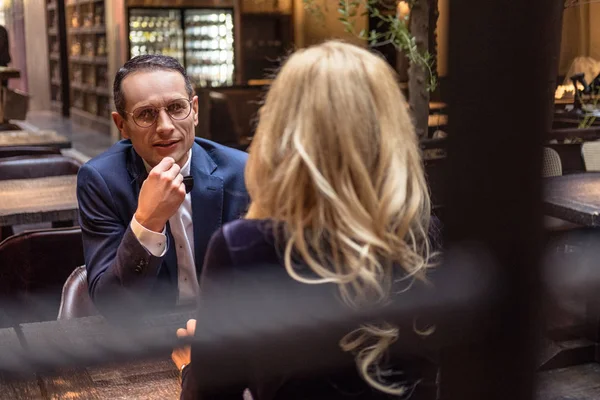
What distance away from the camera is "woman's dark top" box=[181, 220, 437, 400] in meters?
0.37

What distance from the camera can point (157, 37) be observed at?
9.20 metres

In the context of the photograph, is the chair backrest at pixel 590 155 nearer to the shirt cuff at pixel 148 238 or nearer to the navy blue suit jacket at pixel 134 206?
the navy blue suit jacket at pixel 134 206

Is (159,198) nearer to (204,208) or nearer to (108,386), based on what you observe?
(204,208)

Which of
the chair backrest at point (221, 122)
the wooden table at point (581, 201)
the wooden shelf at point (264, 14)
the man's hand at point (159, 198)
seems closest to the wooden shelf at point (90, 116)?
the wooden shelf at point (264, 14)

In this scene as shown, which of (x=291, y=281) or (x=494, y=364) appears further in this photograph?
(x=291, y=281)

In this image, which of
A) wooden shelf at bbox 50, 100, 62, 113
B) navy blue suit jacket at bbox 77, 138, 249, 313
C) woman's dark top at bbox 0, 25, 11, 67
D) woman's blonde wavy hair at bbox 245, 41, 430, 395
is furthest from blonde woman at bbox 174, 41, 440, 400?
wooden shelf at bbox 50, 100, 62, 113

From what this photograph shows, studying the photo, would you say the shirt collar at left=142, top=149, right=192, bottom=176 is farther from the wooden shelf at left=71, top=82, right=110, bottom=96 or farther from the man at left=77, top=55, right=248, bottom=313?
the wooden shelf at left=71, top=82, right=110, bottom=96

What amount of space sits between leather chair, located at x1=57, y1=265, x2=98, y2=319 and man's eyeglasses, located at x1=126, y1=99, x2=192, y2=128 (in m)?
0.43

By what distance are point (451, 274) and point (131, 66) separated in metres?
1.37

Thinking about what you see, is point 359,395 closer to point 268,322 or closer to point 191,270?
point 268,322

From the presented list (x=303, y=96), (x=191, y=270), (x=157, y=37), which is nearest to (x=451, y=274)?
(x=303, y=96)

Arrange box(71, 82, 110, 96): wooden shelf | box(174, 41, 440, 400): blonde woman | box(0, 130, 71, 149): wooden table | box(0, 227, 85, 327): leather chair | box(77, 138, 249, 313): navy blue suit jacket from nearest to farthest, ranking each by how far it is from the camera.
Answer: box(174, 41, 440, 400): blonde woman < box(77, 138, 249, 313): navy blue suit jacket < box(0, 227, 85, 327): leather chair < box(0, 130, 71, 149): wooden table < box(71, 82, 110, 96): wooden shelf

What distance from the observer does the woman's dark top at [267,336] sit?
1.22 ft

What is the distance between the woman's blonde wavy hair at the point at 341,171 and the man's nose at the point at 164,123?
23.4 inches
